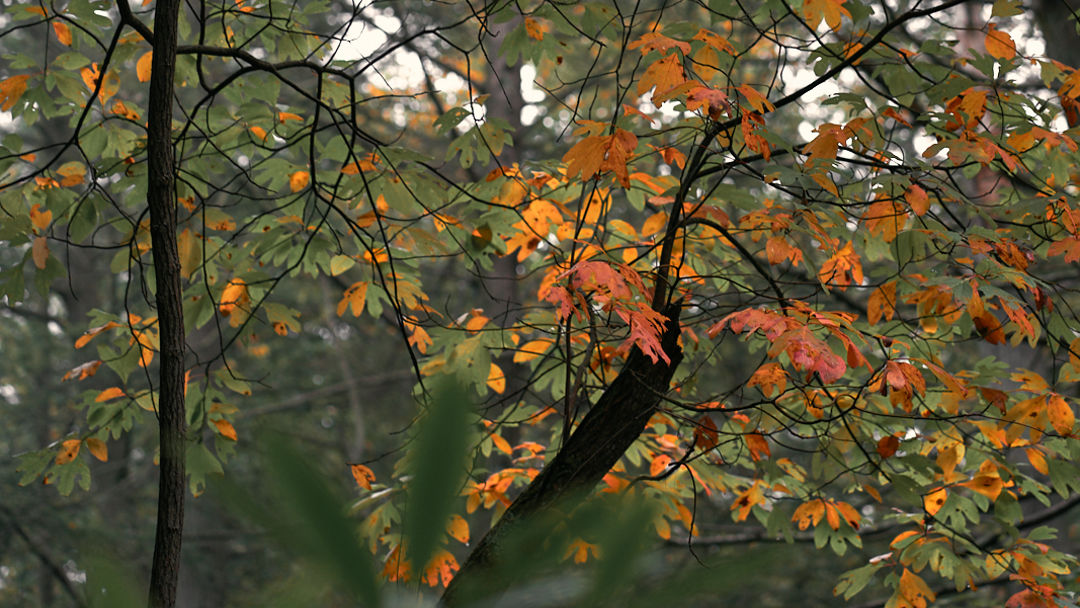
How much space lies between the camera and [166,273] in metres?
1.59

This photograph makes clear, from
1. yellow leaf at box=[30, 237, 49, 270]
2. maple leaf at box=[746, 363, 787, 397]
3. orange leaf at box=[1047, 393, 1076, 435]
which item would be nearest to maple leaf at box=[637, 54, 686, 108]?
maple leaf at box=[746, 363, 787, 397]

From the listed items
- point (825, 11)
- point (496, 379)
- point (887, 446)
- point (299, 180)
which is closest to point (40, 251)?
point (299, 180)

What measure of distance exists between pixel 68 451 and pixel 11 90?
104 centimetres

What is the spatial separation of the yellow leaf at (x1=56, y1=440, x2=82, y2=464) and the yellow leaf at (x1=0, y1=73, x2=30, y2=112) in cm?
99

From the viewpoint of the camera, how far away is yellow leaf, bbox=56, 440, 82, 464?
2443 mm

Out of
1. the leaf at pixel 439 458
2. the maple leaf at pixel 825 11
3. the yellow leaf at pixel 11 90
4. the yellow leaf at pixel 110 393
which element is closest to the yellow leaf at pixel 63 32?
the yellow leaf at pixel 11 90

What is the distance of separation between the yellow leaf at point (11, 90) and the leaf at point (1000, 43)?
105 inches

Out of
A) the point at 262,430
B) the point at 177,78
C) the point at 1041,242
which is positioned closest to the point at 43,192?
the point at 177,78

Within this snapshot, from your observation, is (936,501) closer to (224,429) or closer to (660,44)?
(660,44)

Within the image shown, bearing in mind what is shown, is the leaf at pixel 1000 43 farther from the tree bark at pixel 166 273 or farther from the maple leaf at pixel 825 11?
the tree bark at pixel 166 273

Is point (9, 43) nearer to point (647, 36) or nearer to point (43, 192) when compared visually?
point (43, 192)

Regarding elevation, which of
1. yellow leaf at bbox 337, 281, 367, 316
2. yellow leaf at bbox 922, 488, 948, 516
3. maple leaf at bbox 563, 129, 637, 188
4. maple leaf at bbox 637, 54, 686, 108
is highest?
maple leaf at bbox 637, 54, 686, 108

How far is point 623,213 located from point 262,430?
8724 millimetres

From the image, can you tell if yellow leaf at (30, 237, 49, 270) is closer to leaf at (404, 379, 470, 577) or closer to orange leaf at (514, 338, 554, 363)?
orange leaf at (514, 338, 554, 363)
